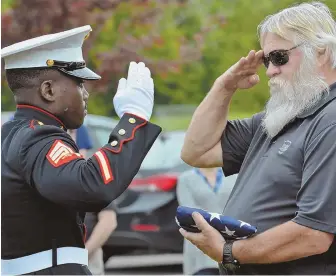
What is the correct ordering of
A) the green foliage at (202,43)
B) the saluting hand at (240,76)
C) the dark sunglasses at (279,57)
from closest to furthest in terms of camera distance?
the dark sunglasses at (279,57), the saluting hand at (240,76), the green foliage at (202,43)

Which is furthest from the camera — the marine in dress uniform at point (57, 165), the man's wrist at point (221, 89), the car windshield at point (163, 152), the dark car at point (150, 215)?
the car windshield at point (163, 152)

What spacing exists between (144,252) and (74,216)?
665 cm

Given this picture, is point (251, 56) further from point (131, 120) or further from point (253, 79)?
point (131, 120)

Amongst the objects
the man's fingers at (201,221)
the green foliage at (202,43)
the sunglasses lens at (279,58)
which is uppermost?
the sunglasses lens at (279,58)

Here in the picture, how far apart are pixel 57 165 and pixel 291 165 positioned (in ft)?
3.02

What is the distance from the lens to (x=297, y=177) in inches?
138

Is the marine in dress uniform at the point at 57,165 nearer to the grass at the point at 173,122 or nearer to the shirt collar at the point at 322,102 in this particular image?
the shirt collar at the point at 322,102

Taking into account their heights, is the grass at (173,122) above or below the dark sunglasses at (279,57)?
below

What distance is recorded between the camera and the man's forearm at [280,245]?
3393 millimetres

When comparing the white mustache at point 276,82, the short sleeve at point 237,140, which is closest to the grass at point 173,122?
the short sleeve at point 237,140

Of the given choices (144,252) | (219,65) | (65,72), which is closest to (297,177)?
(65,72)

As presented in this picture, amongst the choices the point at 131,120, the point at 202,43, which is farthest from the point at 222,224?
the point at 202,43

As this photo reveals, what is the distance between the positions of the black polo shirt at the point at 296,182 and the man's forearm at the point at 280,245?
41mm

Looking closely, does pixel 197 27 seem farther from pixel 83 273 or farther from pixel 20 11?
pixel 83 273
